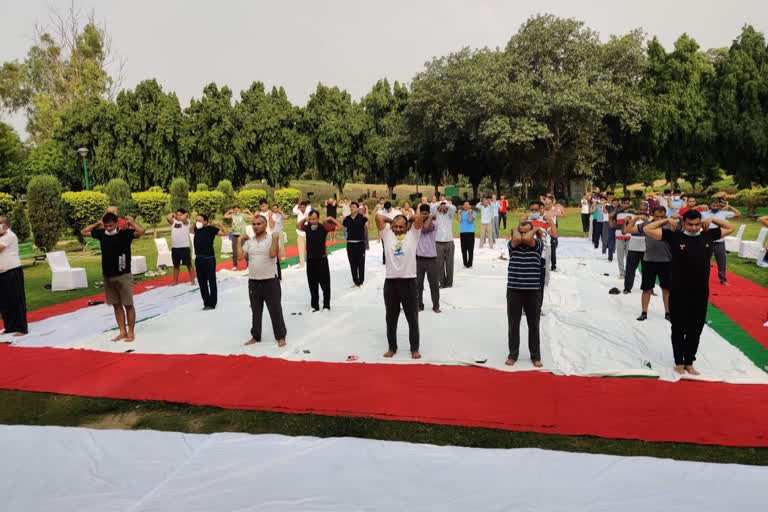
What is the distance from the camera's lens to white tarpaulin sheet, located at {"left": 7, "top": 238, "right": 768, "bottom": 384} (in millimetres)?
6832

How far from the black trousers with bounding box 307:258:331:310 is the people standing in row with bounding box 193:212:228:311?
1.68 metres

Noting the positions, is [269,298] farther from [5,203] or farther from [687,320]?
[5,203]

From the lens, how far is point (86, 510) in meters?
3.80

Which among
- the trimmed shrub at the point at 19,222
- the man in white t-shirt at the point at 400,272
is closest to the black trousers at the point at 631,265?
the man in white t-shirt at the point at 400,272

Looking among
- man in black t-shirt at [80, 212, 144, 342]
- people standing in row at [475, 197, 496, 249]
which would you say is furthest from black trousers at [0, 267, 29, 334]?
people standing in row at [475, 197, 496, 249]

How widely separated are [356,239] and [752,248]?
36.7 feet

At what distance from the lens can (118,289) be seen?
799 cm

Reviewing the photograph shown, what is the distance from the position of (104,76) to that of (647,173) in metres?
56.9

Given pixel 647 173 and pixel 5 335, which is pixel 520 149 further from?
pixel 5 335

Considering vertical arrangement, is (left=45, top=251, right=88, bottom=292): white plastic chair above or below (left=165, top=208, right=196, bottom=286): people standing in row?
below

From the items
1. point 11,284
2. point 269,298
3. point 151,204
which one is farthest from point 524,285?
point 151,204

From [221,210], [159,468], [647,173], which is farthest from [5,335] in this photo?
[647,173]

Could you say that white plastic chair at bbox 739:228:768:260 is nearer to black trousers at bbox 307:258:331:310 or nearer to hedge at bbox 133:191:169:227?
black trousers at bbox 307:258:331:310

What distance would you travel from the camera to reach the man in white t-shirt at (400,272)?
6.83 meters
